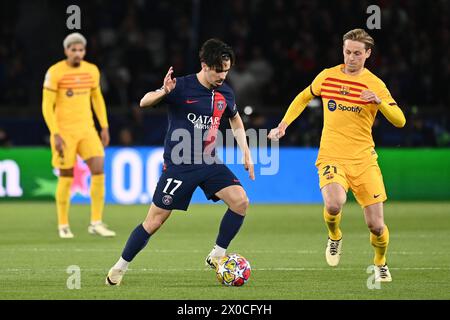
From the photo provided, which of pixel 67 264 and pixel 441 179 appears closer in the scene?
pixel 67 264

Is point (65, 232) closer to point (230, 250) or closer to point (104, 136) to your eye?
point (104, 136)

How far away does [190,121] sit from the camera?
9195mm

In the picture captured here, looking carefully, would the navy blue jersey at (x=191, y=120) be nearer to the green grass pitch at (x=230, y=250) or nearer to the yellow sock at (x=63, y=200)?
the green grass pitch at (x=230, y=250)

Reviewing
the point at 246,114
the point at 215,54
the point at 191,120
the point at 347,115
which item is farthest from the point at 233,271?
the point at 246,114

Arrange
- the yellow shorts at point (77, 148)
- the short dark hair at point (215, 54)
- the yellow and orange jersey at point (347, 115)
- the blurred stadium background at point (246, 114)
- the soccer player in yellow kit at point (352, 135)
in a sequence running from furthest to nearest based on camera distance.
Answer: the yellow shorts at point (77, 148), the blurred stadium background at point (246, 114), the yellow and orange jersey at point (347, 115), the soccer player in yellow kit at point (352, 135), the short dark hair at point (215, 54)

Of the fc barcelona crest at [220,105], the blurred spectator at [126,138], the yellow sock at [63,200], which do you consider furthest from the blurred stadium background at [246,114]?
the fc barcelona crest at [220,105]

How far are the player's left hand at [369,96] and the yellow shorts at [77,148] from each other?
5.40 meters

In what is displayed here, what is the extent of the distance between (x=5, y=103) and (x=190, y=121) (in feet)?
43.0

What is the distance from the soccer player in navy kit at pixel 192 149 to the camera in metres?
9.02

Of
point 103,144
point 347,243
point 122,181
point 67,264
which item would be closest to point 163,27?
point 122,181

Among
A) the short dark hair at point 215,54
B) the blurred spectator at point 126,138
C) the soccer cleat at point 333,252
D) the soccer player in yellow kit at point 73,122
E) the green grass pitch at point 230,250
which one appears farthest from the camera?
the blurred spectator at point 126,138

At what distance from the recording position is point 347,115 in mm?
9961

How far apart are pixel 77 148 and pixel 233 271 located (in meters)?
5.33

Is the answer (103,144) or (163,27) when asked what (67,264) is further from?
(163,27)
